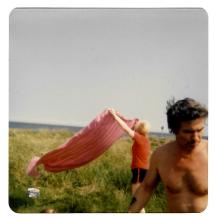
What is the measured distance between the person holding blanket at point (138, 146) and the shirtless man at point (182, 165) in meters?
0.04

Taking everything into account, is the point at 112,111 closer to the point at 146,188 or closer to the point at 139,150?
the point at 139,150

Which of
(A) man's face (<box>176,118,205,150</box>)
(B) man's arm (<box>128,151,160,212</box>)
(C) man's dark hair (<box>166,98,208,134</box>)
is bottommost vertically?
(B) man's arm (<box>128,151,160,212</box>)

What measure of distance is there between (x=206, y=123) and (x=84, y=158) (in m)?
0.70

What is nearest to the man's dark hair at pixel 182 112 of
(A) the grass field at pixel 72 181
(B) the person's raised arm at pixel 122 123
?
(A) the grass field at pixel 72 181

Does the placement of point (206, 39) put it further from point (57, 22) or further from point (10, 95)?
point (10, 95)

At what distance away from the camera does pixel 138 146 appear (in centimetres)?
454

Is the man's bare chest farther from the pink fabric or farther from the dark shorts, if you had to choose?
the pink fabric

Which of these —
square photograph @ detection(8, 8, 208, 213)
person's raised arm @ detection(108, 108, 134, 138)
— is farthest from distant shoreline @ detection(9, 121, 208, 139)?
person's raised arm @ detection(108, 108, 134, 138)

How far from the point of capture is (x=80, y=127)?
4.54 metres

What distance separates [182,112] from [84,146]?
1.88ft

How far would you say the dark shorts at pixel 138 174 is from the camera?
4.54 meters

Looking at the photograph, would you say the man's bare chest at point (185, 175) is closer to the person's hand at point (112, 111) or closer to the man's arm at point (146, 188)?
the man's arm at point (146, 188)

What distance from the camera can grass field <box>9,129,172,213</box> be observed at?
14.9 ft
